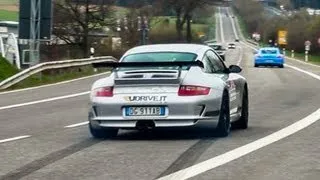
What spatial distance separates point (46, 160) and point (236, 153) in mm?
2348

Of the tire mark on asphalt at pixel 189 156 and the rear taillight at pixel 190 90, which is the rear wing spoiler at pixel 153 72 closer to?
the rear taillight at pixel 190 90

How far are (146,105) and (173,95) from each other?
403 millimetres

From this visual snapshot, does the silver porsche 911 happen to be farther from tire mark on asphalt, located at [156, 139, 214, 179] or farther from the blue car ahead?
the blue car ahead

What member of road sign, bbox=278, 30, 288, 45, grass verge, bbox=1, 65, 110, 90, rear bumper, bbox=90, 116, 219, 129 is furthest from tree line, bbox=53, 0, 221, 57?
road sign, bbox=278, 30, 288, 45

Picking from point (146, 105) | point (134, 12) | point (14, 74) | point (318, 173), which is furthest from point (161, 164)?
point (134, 12)

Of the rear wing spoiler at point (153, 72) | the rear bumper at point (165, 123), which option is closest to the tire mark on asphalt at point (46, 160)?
the rear bumper at point (165, 123)

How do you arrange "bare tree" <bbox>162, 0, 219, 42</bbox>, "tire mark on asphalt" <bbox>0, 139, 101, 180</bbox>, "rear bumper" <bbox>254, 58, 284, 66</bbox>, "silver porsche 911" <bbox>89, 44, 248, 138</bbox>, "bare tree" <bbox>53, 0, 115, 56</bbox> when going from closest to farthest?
"tire mark on asphalt" <bbox>0, 139, 101, 180</bbox> < "silver porsche 911" <bbox>89, 44, 248, 138</bbox> < "rear bumper" <bbox>254, 58, 284, 66</bbox> < "bare tree" <bbox>53, 0, 115, 56</bbox> < "bare tree" <bbox>162, 0, 219, 42</bbox>

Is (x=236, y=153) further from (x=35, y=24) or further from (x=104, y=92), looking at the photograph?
(x=35, y=24)

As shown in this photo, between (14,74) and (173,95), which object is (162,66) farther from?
(14,74)

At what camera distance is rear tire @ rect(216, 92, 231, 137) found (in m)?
13.9

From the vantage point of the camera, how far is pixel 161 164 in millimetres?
10875

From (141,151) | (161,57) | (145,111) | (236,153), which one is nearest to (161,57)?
(161,57)

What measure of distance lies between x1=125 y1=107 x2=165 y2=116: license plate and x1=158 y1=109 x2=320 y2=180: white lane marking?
1.37 m

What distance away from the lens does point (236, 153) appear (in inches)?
467
